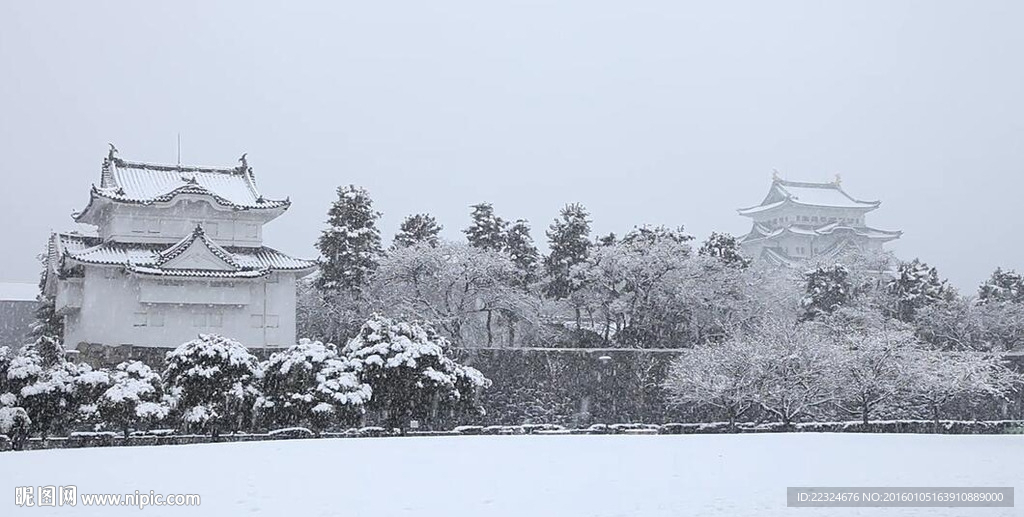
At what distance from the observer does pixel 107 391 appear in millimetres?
20250

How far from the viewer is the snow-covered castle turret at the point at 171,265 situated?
26.9 meters

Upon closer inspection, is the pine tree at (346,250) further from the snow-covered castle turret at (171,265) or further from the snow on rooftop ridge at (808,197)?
the snow on rooftop ridge at (808,197)

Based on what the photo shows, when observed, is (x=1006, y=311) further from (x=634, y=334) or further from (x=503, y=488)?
(x=503, y=488)

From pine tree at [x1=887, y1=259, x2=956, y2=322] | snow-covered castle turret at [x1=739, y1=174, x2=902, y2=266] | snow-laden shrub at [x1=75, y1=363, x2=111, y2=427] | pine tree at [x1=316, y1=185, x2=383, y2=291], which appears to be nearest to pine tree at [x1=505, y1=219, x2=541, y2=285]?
pine tree at [x1=316, y1=185, x2=383, y2=291]

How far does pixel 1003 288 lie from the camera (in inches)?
1513

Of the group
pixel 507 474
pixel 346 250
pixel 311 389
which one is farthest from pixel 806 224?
pixel 507 474

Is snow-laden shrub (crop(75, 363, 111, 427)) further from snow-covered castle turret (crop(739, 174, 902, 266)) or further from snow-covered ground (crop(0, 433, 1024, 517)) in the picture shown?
snow-covered castle turret (crop(739, 174, 902, 266))

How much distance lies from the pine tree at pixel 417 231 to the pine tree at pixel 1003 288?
20835mm

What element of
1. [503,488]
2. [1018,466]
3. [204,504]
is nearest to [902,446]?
[1018,466]

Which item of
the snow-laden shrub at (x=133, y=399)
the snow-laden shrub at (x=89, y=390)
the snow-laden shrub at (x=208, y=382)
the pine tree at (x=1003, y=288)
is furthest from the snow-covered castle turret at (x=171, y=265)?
the pine tree at (x=1003, y=288)

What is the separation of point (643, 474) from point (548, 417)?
16.4m

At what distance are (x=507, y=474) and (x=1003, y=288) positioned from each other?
32919 mm

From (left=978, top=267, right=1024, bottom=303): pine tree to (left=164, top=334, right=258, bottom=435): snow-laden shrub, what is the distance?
2824 centimetres

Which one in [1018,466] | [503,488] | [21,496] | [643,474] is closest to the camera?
[21,496]
